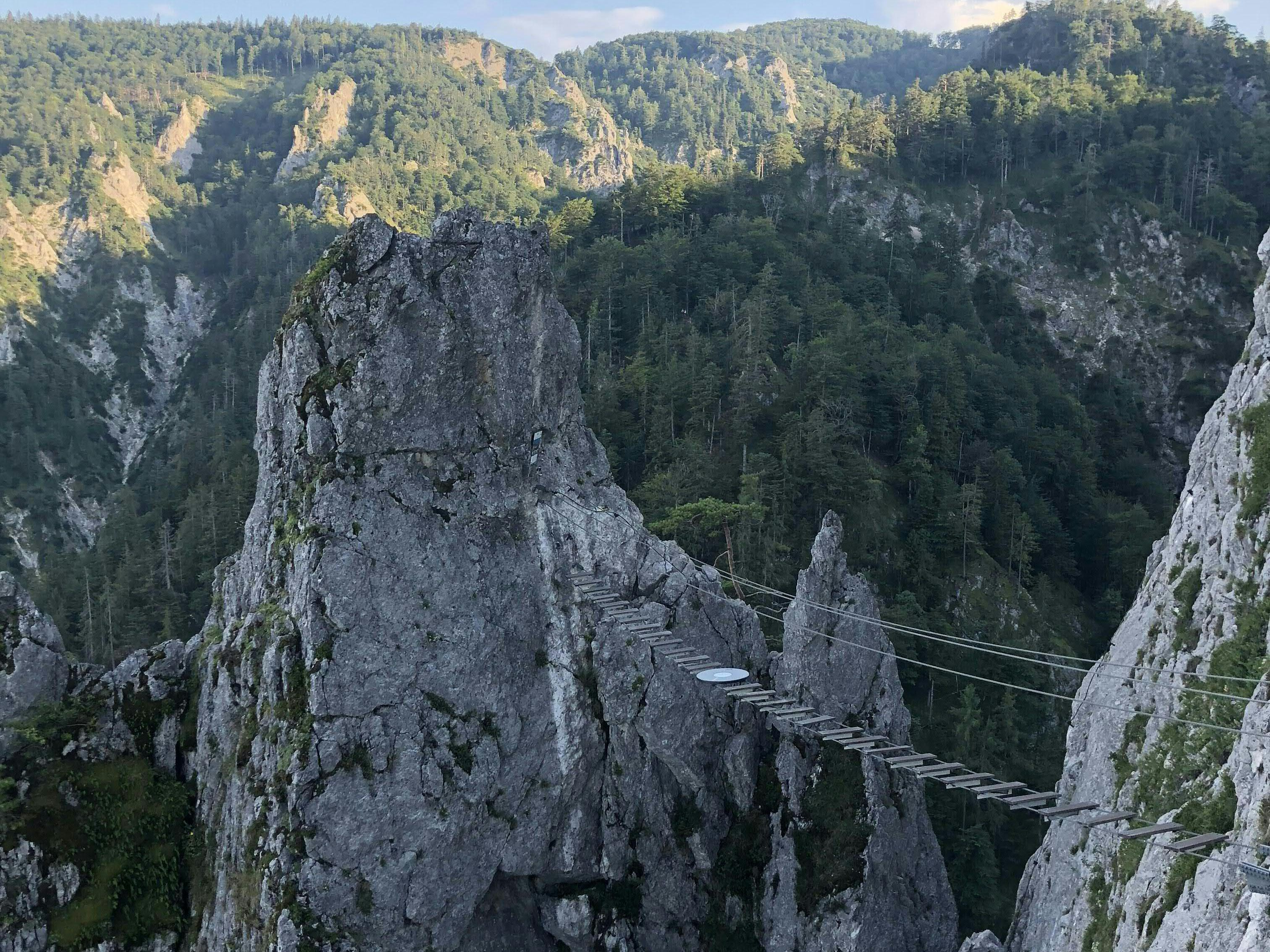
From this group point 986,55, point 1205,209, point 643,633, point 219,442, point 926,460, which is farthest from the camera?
point 986,55

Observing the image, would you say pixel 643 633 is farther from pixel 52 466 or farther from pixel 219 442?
pixel 52 466

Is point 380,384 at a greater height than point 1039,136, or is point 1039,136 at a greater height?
point 1039,136

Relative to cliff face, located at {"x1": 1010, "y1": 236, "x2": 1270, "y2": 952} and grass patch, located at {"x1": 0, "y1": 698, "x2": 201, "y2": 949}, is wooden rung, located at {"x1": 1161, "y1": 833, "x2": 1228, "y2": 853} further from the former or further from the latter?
grass patch, located at {"x1": 0, "y1": 698, "x2": 201, "y2": 949}

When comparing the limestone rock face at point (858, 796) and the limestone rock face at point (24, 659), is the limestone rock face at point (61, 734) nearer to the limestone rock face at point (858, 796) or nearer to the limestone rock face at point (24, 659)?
the limestone rock face at point (24, 659)

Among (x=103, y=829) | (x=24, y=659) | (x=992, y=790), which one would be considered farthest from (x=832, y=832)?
(x=24, y=659)

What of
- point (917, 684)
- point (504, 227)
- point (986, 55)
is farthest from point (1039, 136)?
point (504, 227)

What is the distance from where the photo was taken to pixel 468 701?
3131 cm

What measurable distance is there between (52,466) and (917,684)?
102 m

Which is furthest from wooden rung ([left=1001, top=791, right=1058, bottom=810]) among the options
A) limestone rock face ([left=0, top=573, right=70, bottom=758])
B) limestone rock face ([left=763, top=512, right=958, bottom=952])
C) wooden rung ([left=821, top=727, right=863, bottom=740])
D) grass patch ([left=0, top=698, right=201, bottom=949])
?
limestone rock face ([left=0, top=573, right=70, bottom=758])

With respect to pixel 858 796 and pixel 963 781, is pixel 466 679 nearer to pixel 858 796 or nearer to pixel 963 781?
pixel 858 796

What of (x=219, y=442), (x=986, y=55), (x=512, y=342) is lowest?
(x=219, y=442)

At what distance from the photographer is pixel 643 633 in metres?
30.3

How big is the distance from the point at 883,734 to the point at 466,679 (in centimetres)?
1364

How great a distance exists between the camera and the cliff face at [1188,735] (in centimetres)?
1875
